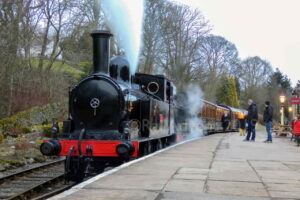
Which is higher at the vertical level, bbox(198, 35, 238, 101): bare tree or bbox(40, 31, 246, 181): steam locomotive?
bbox(198, 35, 238, 101): bare tree

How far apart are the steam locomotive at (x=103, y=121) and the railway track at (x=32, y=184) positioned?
19.6 inches

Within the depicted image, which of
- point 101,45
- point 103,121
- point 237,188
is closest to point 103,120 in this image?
point 103,121

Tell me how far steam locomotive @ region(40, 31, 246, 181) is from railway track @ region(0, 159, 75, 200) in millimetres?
497

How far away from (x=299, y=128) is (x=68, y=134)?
8780 mm

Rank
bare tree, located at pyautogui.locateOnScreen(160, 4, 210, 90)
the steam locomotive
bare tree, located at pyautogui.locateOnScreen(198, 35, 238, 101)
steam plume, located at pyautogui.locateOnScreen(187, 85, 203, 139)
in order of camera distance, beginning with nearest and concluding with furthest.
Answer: the steam locomotive
steam plume, located at pyautogui.locateOnScreen(187, 85, 203, 139)
bare tree, located at pyautogui.locateOnScreen(160, 4, 210, 90)
bare tree, located at pyautogui.locateOnScreen(198, 35, 238, 101)

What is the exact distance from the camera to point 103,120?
8359 mm

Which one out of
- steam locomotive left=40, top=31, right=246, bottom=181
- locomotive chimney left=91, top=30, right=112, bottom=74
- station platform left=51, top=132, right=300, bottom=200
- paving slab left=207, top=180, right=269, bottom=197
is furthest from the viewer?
locomotive chimney left=91, top=30, right=112, bottom=74

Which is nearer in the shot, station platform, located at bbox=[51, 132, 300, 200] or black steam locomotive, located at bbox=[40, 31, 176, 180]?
station platform, located at bbox=[51, 132, 300, 200]

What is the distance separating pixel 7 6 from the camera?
63.9ft

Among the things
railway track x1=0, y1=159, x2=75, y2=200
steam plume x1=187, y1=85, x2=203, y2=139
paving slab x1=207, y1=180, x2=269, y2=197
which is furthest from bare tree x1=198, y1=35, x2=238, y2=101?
paving slab x1=207, y1=180, x2=269, y2=197

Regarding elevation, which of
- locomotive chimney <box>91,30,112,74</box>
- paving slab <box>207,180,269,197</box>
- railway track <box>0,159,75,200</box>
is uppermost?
locomotive chimney <box>91,30,112,74</box>

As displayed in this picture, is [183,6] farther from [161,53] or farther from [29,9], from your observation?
[29,9]

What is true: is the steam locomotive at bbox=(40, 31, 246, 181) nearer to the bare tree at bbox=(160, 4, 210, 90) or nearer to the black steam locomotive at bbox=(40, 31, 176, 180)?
the black steam locomotive at bbox=(40, 31, 176, 180)

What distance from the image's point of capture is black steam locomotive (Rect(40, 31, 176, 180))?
7.70 m
